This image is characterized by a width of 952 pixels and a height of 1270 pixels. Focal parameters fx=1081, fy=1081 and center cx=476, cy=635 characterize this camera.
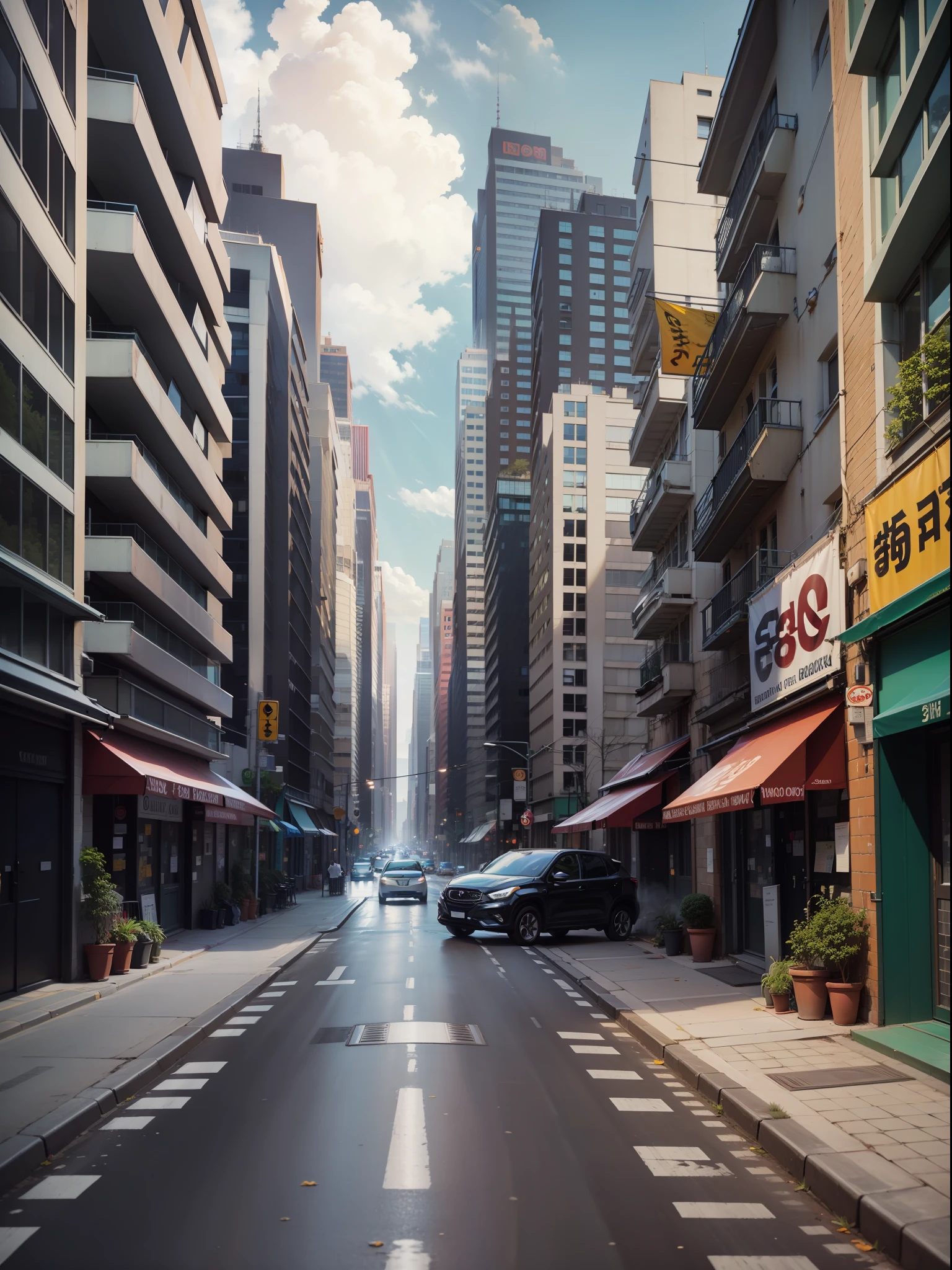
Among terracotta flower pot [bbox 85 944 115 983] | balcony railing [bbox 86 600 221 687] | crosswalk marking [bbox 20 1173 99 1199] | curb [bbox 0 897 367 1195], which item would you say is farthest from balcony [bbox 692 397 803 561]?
crosswalk marking [bbox 20 1173 99 1199]

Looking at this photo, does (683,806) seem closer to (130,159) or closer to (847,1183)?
(847,1183)

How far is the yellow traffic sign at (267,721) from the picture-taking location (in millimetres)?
43031

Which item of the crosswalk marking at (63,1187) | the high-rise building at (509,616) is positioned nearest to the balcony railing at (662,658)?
the crosswalk marking at (63,1187)

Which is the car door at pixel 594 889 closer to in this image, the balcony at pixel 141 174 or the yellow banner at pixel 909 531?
the yellow banner at pixel 909 531

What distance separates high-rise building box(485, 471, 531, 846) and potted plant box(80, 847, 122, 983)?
→ 104 m

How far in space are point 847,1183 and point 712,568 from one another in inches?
755

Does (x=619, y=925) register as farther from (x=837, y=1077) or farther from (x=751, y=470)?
(x=837, y=1077)

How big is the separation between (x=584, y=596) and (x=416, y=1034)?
76.6 metres

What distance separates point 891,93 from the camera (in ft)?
38.1

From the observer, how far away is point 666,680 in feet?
81.8

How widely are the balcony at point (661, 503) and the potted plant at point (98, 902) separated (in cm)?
1592

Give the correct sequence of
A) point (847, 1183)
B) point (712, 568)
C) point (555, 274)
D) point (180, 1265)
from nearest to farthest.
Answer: point (180, 1265), point (847, 1183), point (712, 568), point (555, 274)

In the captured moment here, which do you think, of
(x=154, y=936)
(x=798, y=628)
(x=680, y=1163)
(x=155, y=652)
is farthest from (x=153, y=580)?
(x=680, y=1163)

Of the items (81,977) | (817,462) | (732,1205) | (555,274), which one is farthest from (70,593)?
(555,274)
